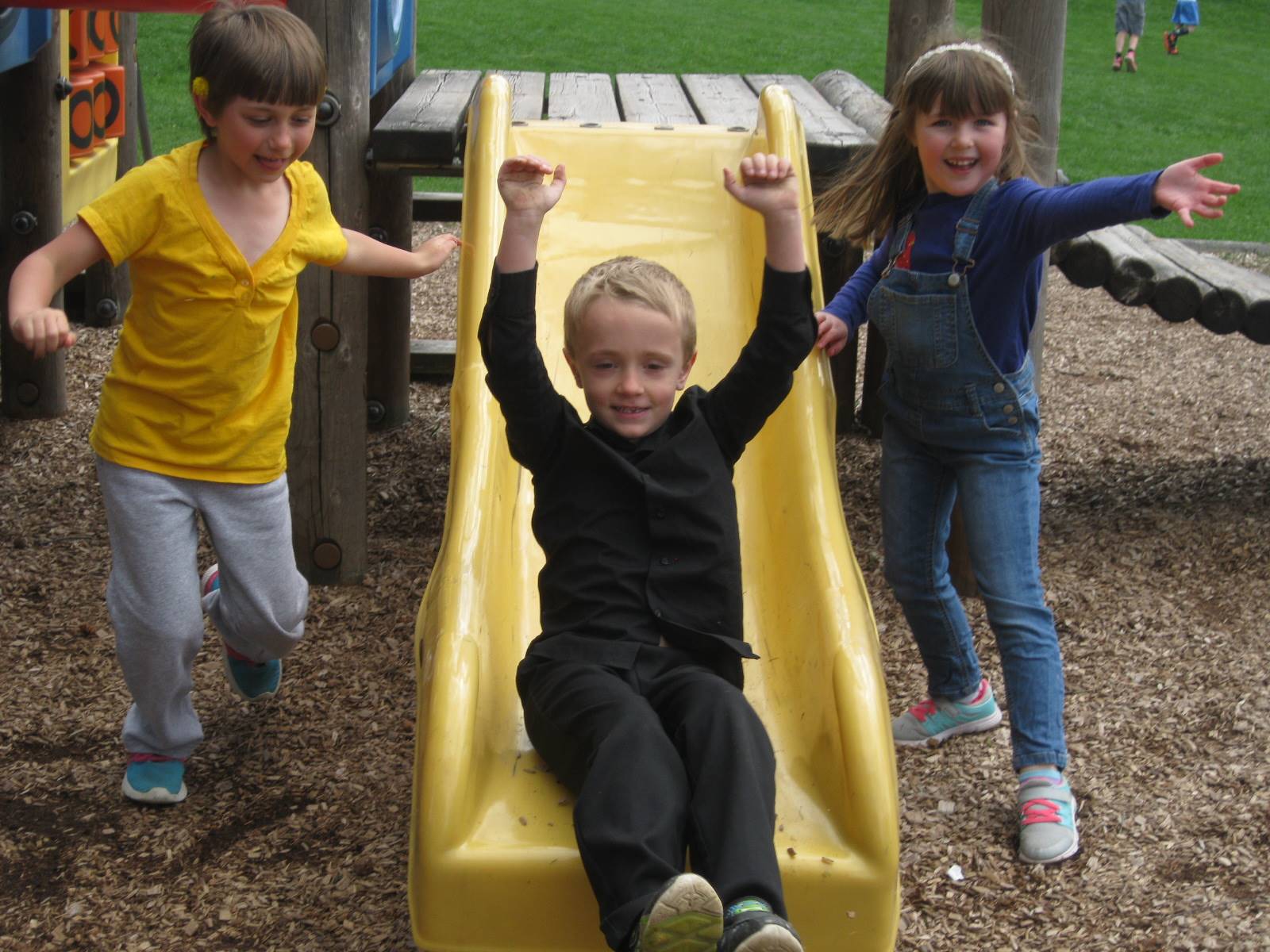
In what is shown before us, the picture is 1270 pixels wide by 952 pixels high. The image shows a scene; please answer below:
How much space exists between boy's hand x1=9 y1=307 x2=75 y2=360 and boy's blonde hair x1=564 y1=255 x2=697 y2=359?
2.62 feet

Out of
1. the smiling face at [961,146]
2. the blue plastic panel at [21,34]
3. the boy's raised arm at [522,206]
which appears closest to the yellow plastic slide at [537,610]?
the smiling face at [961,146]

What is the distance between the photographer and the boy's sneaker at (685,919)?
190 cm

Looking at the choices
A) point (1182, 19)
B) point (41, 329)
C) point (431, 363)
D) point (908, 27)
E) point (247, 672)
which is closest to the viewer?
point (41, 329)

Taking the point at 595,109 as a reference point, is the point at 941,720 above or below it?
below

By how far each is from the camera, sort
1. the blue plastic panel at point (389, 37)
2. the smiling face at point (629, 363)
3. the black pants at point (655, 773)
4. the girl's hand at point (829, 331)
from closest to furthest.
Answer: the black pants at point (655, 773), the smiling face at point (629, 363), the girl's hand at point (829, 331), the blue plastic panel at point (389, 37)

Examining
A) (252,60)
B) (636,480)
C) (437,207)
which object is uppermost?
(252,60)

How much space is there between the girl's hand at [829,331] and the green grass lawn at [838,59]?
7.34m

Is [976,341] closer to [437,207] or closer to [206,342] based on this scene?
[206,342]

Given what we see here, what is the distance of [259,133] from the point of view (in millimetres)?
2678

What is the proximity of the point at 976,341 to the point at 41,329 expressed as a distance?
1727mm

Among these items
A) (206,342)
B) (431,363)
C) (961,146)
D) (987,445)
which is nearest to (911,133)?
(961,146)

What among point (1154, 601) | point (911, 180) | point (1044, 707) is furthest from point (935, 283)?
point (1154, 601)

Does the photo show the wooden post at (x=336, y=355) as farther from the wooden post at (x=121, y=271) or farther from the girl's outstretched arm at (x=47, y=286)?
the wooden post at (x=121, y=271)

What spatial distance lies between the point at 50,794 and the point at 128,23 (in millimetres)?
4380
